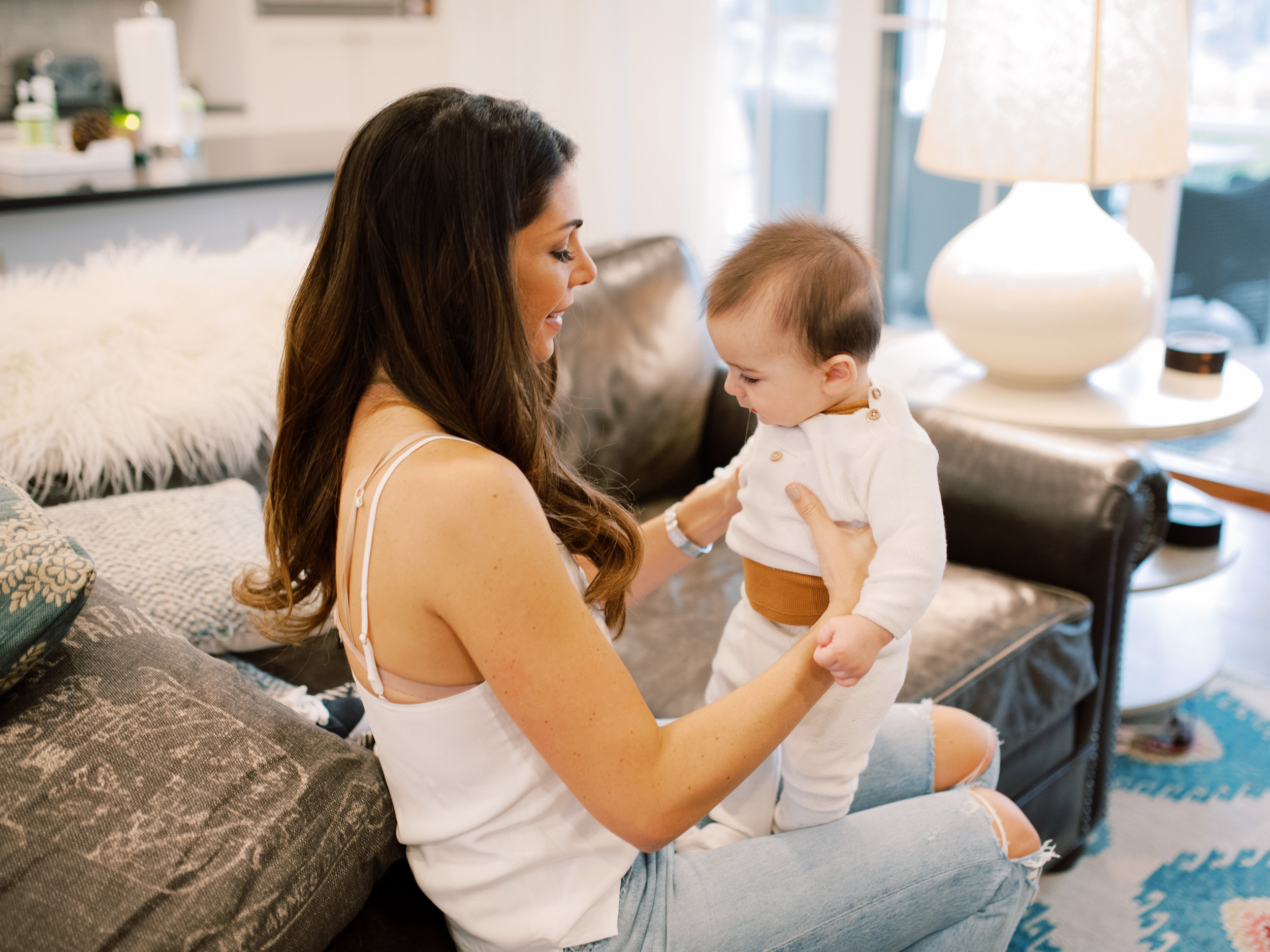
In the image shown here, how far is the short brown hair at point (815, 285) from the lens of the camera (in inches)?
37.3

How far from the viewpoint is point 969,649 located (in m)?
1.50

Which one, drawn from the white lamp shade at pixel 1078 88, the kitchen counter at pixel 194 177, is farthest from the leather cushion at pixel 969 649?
the kitchen counter at pixel 194 177

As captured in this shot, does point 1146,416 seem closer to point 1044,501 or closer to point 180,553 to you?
point 1044,501

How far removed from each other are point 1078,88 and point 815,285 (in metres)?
1.06

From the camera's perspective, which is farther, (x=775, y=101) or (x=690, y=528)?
(x=775, y=101)

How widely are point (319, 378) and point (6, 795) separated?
0.39 metres

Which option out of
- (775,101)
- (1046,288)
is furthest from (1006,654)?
(775,101)

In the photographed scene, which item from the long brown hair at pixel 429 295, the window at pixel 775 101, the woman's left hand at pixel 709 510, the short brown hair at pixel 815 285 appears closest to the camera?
the long brown hair at pixel 429 295

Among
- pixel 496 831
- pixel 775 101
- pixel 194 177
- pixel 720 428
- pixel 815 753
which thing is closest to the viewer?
pixel 496 831

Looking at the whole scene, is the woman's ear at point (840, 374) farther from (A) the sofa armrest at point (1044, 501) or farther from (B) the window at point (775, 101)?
(B) the window at point (775, 101)

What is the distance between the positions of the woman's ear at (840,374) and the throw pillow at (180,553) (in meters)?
0.71

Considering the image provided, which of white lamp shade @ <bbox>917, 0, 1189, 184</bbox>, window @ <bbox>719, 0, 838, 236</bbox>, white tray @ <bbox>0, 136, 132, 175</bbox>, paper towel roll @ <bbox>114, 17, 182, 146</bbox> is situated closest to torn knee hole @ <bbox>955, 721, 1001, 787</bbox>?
white lamp shade @ <bbox>917, 0, 1189, 184</bbox>

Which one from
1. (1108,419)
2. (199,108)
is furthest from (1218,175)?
(199,108)

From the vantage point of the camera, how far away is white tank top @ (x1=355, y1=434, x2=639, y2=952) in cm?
87
